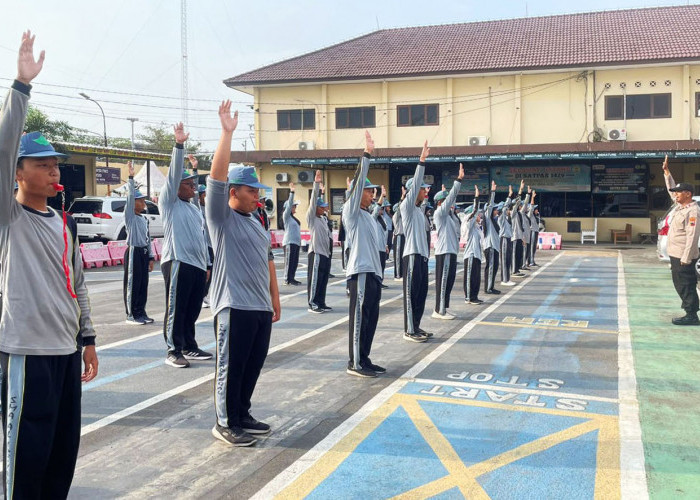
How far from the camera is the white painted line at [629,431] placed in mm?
4008

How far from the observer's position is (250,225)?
480cm

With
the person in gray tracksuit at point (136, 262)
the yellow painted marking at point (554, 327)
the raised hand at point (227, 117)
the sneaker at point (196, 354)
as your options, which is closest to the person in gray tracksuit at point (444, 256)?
the yellow painted marking at point (554, 327)

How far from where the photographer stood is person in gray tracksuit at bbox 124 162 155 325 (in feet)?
32.0

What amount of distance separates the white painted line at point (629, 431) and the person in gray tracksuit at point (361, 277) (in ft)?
7.72

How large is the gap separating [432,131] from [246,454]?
2708cm

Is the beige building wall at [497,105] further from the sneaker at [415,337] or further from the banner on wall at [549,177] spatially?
the sneaker at [415,337]

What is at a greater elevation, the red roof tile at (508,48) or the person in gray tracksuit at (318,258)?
the red roof tile at (508,48)

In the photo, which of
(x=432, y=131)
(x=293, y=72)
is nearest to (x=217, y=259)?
(x=432, y=131)

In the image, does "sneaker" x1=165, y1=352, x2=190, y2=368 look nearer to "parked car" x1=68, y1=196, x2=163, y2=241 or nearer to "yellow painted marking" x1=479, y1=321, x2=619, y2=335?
"yellow painted marking" x1=479, y1=321, x2=619, y2=335

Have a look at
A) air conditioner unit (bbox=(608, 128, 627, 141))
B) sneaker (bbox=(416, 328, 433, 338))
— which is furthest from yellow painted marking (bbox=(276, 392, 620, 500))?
air conditioner unit (bbox=(608, 128, 627, 141))

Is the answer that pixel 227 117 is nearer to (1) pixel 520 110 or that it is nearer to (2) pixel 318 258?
(2) pixel 318 258

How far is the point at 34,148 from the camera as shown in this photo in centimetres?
322

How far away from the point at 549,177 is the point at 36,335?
28888 mm

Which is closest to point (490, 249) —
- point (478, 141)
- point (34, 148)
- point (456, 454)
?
point (456, 454)
